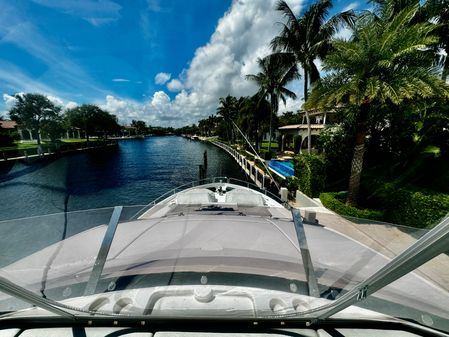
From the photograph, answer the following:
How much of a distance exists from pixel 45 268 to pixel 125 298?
963 mm

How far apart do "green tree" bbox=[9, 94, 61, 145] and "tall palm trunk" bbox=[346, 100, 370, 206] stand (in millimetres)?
56522

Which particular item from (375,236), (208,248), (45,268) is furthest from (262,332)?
(45,268)

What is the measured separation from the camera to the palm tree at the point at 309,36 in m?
15.2

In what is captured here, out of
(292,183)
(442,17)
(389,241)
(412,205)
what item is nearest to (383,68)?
(412,205)

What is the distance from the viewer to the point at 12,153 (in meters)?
32.7

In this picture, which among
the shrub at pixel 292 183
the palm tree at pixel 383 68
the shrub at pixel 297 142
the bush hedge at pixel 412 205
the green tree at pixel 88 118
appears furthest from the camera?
the green tree at pixel 88 118

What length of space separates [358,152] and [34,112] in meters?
58.3

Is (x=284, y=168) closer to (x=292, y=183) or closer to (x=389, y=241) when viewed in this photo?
(x=292, y=183)

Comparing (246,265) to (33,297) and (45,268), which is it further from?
(45,268)

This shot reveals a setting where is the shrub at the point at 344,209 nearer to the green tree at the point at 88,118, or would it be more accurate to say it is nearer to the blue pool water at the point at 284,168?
the blue pool water at the point at 284,168

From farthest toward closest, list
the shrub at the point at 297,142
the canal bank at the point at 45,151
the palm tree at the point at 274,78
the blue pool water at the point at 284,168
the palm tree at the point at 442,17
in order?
the canal bank at the point at 45,151, the shrub at the point at 297,142, the palm tree at the point at 274,78, the blue pool water at the point at 284,168, the palm tree at the point at 442,17

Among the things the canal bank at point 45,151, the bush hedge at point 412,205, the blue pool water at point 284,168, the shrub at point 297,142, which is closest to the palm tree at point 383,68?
the bush hedge at point 412,205

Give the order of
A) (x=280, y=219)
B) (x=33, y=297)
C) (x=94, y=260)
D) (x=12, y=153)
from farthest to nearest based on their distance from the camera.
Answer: (x=12, y=153) < (x=280, y=219) < (x=94, y=260) < (x=33, y=297)

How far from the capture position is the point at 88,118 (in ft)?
204
